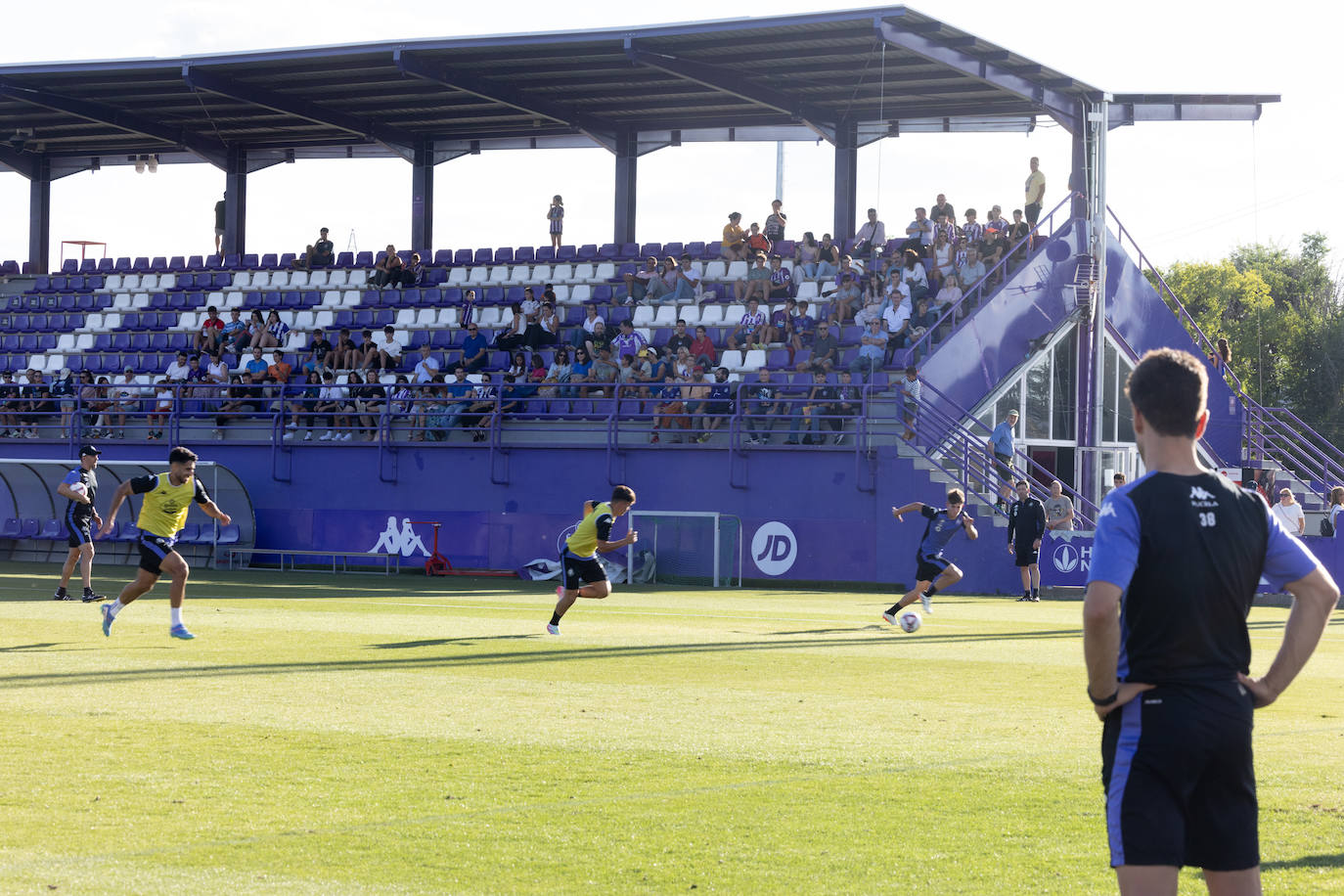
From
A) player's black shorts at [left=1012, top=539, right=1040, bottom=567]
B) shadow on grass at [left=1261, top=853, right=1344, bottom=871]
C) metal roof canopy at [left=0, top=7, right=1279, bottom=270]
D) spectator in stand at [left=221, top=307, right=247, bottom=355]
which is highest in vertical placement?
metal roof canopy at [left=0, top=7, right=1279, bottom=270]

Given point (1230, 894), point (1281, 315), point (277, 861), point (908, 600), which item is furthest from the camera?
point (1281, 315)

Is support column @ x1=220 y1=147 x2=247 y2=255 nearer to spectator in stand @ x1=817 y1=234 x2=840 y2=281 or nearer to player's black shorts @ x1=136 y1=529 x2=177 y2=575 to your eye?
spectator in stand @ x1=817 y1=234 x2=840 y2=281

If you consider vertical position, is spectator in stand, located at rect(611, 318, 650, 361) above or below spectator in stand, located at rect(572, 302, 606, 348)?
below

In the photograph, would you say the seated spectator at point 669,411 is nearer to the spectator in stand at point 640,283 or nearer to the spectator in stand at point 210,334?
the spectator in stand at point 640,283

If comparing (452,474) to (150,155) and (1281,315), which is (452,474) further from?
(1281,315)

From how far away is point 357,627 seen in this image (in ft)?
59.5

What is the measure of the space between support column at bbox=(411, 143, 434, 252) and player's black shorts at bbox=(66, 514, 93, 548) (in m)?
23.8

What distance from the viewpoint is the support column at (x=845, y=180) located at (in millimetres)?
39719

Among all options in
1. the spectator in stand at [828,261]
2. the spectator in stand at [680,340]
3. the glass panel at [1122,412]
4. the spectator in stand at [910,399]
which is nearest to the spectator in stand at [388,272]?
the spectator in stand at [680,340]

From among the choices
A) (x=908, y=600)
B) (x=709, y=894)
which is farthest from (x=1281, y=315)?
(x=709, y=894)

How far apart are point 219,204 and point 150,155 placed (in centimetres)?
313

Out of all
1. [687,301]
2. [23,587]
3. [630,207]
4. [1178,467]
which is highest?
[630,207]

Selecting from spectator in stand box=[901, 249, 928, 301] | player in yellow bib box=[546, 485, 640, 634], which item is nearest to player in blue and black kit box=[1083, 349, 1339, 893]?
player in yellow bib box=[546, 485, 640, 634]

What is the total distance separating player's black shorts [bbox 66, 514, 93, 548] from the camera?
2125cm
